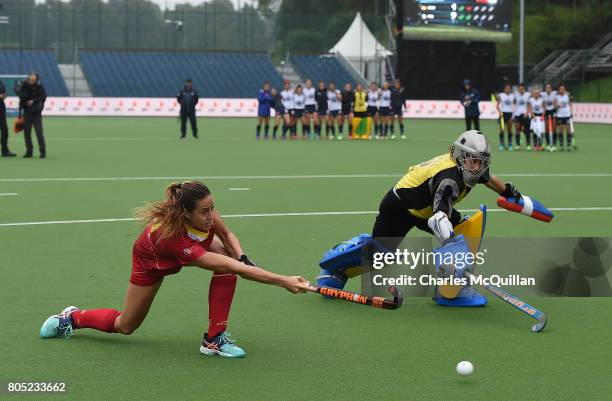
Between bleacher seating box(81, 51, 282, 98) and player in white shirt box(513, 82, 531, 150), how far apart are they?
3513cm

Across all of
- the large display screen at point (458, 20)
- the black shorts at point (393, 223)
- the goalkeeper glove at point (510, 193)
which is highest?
the large display screen at point (458, 20)

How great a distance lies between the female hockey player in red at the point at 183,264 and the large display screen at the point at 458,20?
4001 cm

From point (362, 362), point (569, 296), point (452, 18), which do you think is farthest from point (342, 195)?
point (452, 18)

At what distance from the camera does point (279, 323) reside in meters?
8.45

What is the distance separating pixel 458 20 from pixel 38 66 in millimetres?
27934

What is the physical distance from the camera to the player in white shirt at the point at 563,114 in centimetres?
3059

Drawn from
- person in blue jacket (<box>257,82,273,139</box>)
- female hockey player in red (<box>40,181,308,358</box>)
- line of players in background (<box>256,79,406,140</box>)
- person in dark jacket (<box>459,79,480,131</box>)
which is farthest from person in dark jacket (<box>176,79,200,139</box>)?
female hockey player in red (<box>40,181,308,358</box>)

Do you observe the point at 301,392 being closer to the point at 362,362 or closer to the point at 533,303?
the point at 362,362

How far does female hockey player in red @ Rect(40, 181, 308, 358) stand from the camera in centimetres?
700

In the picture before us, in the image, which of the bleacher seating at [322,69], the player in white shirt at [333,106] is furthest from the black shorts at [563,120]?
the bleacher seating at [322,69]

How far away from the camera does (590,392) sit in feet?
21.3

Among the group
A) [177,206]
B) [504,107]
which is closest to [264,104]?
[504,107]

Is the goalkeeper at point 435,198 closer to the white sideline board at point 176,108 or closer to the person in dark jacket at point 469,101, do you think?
the person in dark jacket at point 469,101

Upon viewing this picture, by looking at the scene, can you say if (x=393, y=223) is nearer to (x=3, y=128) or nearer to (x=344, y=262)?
(x=344, y=262)
